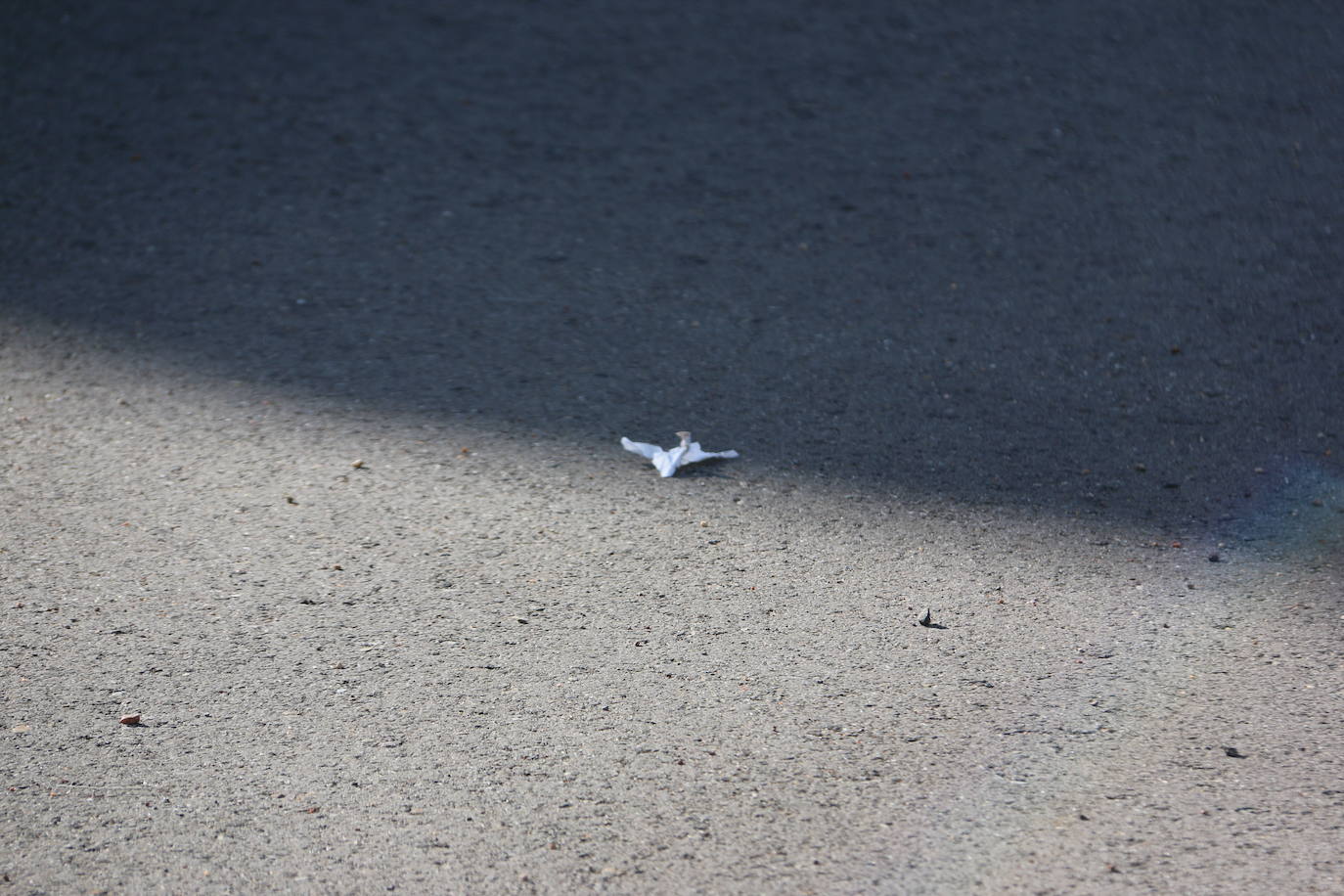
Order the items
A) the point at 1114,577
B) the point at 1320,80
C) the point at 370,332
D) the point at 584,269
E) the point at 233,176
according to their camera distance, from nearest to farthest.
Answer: the point at 1114,577, the point at 370,332, the point at 584,269, the point at 233,176, the point at 1320,80

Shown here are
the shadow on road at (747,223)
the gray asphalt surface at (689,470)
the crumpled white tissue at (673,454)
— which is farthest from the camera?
the shadow on road at (747,223)

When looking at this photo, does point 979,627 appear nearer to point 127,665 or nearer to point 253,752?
point 253,752

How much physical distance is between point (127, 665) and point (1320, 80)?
17.7 feet

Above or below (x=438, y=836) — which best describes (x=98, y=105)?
below

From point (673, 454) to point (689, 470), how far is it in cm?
6

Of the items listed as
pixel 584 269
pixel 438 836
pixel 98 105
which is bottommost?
pixel 98 105

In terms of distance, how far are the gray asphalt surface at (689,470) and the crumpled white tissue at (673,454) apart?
6cm

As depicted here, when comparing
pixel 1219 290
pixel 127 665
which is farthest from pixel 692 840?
pixel 1219 290

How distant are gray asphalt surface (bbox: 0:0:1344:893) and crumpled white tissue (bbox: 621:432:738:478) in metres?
0.06

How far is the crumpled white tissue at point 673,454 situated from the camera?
3264 mm

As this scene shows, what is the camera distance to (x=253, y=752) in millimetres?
2305

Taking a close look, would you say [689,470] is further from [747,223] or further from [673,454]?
[747,223]

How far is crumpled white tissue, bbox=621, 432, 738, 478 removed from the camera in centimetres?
326

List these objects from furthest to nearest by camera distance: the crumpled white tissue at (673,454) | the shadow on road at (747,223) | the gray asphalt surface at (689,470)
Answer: the shadow on road at (747,223), the crumpled white tissue at (673,454), the gray asphalt surface at (689,470)
